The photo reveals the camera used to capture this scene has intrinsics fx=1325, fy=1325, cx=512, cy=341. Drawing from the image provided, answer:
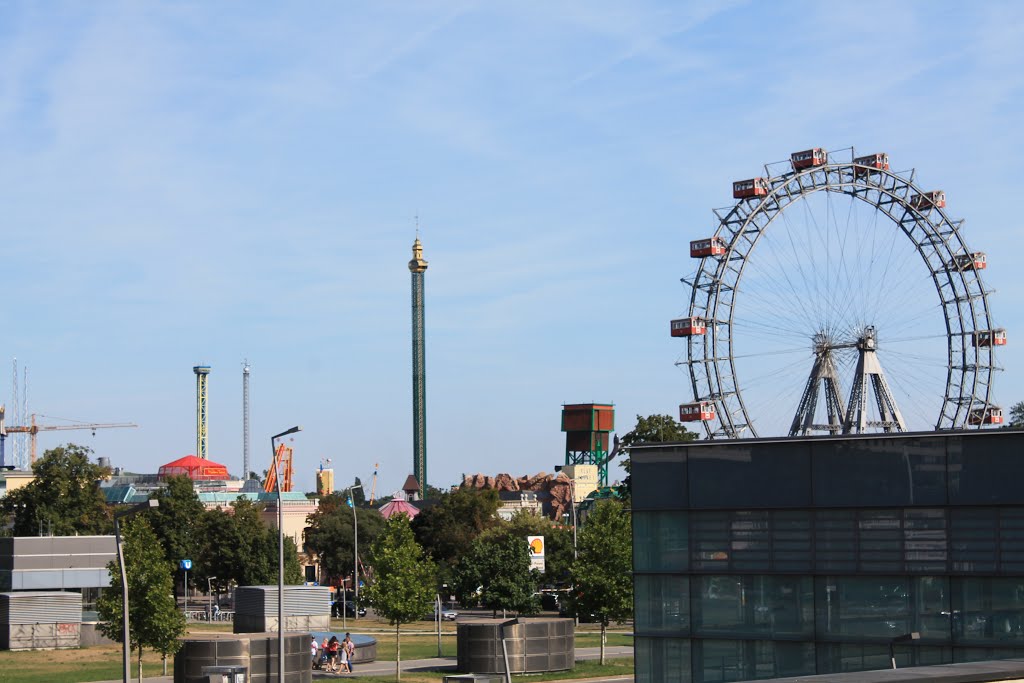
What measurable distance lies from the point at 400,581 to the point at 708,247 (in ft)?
108


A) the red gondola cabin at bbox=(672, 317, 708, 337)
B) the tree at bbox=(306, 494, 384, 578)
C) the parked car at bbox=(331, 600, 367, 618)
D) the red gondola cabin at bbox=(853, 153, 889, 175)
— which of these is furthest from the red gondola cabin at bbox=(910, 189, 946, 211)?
the tree at bbox=(306, 494, 384, 578)

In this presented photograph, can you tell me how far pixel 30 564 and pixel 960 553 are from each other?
208ft

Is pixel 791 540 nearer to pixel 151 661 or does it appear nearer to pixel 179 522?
pixel 151 661

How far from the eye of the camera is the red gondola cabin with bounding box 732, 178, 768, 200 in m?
84.4

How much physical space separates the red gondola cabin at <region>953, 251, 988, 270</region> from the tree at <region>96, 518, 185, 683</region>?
191 feet

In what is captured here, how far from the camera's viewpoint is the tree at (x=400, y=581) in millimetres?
61625

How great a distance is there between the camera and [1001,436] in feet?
90.0

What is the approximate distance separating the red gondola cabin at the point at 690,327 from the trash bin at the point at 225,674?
152 ft

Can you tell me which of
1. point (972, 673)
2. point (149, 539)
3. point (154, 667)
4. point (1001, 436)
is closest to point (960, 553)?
point (1001, 436)

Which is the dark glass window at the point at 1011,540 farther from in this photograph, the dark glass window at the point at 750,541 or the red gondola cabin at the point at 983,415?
the red gondola cabin at the point at 983,415

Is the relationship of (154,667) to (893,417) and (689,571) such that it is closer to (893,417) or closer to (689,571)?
(689,571)

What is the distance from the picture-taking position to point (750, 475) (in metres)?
29.4

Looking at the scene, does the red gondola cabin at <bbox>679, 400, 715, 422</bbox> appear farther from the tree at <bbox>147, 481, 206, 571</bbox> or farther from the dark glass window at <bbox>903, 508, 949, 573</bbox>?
the dark glass window at <bbox>903, 508, 949, 573</bbox>

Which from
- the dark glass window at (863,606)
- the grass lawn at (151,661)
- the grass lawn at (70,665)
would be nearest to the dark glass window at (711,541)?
the dark glass window at (863,606)
